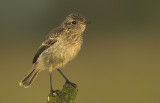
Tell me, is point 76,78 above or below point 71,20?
above

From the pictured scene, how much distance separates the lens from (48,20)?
29.1 metres

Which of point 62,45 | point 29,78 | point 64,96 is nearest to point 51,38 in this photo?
point 62,45

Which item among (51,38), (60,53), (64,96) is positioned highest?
(51,38)

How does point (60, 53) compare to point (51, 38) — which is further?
point (51, 38)

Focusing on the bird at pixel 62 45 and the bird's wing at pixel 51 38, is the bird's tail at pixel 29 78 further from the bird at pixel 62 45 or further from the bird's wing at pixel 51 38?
the bird's wing at pixel 51 38

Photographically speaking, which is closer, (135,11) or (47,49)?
(47,49)

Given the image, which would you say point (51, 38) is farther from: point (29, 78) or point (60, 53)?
point (29, 78)

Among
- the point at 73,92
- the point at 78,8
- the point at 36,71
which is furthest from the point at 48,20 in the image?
the point at 73,92

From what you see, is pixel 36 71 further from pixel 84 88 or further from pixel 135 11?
pixel 135 11

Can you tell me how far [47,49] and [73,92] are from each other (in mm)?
2230

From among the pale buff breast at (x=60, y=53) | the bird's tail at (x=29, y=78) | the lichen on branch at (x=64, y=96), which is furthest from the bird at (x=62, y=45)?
the lichen on branch at (x=64, y=96)

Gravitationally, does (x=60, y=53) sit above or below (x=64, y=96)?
above

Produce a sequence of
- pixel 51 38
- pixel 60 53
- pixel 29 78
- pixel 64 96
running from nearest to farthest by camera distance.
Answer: pixel 64 96, pixel 60 53, pixel 51 38, pixel 29 78

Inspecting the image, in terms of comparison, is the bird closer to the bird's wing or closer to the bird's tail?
the bird's wing
